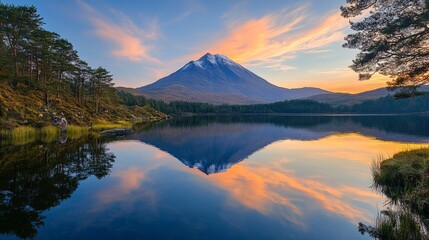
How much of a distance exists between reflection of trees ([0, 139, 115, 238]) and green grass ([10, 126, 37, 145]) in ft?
19.4

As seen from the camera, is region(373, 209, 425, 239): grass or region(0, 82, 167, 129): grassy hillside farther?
region(0, 82, 167, 129): grassy hillside

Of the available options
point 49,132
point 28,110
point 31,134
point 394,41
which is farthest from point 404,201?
point 28,110

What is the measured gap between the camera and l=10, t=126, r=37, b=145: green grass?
32.9 metres

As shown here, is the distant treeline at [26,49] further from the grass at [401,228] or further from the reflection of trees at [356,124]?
the grass at [401,228]

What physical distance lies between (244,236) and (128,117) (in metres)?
91.8

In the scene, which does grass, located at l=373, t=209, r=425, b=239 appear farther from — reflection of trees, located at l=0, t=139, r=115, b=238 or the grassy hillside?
the grassy hillside

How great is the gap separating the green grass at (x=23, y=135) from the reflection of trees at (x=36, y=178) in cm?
590

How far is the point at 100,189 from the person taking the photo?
50.2 feet

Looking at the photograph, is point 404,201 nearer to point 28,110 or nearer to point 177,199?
point 177,199

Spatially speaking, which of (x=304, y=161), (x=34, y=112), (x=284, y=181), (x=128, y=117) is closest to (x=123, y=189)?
(x=284, y=181)

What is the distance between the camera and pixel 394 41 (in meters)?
20.3

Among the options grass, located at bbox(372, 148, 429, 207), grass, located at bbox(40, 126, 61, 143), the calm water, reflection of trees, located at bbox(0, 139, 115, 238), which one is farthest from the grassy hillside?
grass, located at bbox(372, 148, 429, 207)

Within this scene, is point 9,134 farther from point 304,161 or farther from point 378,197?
point 378,197

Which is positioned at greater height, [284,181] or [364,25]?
[364,25]
